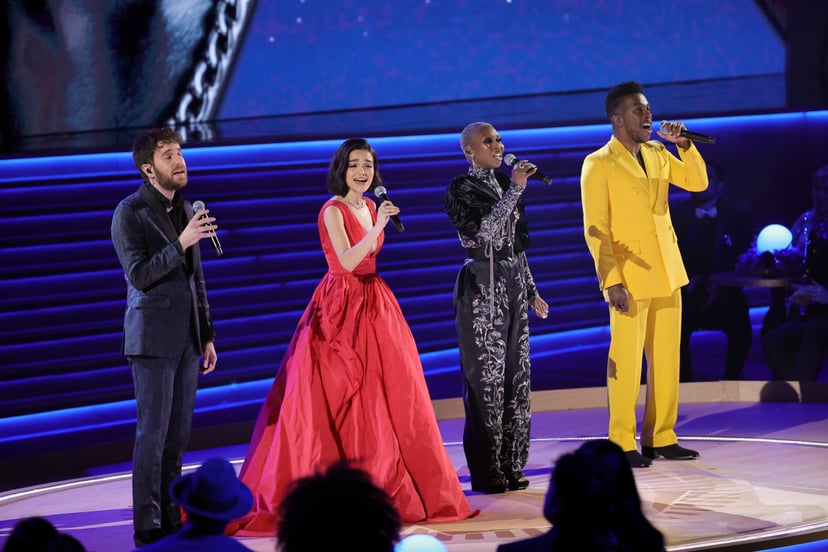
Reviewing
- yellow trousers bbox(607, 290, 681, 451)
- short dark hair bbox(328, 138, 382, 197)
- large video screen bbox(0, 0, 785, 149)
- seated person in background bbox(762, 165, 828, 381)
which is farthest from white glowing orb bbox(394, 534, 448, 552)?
seated person in background bbox(762, 165, 828, 381)

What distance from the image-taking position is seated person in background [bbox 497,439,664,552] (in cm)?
213

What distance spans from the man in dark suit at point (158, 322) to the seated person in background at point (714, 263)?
12.5 ft

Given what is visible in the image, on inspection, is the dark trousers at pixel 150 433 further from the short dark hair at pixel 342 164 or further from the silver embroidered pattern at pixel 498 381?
the silver embroidered pattern at pixel 498 381

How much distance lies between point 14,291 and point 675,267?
10.7 feet

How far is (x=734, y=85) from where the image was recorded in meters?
8.95

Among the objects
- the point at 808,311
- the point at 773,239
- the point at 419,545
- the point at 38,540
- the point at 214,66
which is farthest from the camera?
the point at 214,66

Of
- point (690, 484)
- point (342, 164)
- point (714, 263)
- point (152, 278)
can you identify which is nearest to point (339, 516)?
point (152, 278)

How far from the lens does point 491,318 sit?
468 centimetres

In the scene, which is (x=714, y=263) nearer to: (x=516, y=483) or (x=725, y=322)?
(x=725, y=322)

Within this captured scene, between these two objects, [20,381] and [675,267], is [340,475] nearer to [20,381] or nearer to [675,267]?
[675,267]

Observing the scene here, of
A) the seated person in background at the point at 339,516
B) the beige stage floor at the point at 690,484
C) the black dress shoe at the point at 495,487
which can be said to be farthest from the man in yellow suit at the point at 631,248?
the seated person in background at the point at 339,516

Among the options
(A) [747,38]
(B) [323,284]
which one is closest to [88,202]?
(B) [323,284]

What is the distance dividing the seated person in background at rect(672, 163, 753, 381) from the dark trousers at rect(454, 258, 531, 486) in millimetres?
2538

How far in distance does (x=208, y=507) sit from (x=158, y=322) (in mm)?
1662
